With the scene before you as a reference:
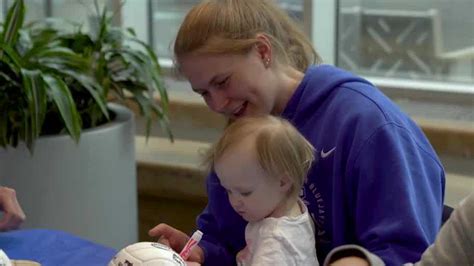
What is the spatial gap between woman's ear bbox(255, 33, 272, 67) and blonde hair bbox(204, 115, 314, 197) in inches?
8.1

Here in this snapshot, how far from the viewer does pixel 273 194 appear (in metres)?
1.59

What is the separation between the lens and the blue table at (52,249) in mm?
1894

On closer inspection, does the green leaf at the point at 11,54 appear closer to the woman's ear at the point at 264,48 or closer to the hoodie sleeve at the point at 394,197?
the woman's ear at the point at 264,48

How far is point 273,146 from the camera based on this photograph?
156cm

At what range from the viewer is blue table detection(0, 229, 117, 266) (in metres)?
1.89

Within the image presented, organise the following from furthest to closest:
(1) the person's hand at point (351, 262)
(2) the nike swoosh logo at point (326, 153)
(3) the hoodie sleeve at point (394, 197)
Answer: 1. (2) the nike swoosh logo at point (326, 153)
2. (3) the hoodie sleeve at point (394, 197)
3. (1) the person's hand at point (351, 262)

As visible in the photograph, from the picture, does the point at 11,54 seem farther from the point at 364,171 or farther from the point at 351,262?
the point at 351,262

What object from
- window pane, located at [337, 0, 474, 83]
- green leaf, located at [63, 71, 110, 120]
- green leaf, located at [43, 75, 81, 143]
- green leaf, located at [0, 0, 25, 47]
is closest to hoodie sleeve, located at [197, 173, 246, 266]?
green leaf, located at [43, 75, 81, 143]

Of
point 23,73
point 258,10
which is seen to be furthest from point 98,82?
point 258,10

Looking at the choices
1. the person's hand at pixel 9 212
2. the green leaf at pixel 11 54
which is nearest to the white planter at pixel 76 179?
the green leaf at pixel 11 54

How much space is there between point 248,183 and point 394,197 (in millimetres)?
269

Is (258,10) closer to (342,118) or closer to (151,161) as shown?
(342,118)

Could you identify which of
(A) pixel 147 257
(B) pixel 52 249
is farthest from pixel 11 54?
(A) pixel 147 257

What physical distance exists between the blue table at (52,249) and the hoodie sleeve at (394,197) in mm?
576
